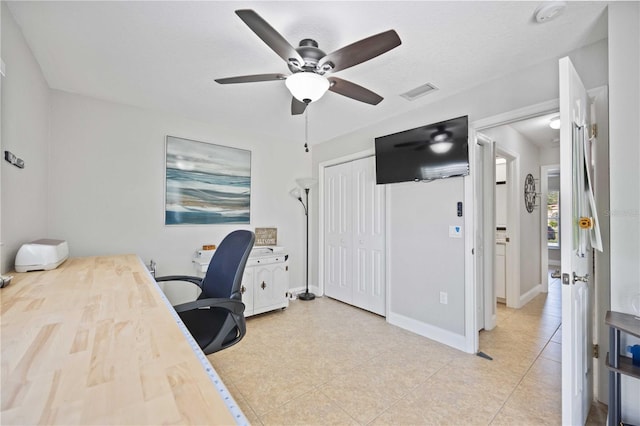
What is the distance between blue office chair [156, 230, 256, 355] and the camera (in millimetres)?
1435

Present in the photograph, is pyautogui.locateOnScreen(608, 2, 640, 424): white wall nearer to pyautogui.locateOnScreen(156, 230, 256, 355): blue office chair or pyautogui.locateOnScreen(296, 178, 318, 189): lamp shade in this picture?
pyautogui.locateOnScreen(156, 230, 256, 355): blue office chair

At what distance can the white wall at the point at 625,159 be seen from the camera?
4.70ft

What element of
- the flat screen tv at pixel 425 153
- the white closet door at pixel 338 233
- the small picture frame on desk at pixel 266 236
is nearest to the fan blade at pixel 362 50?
the flat screen tv at pixel 425 153

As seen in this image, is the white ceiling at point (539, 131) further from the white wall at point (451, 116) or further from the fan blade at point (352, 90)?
the fan blade at point (352, 90)

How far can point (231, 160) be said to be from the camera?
3.52 metres

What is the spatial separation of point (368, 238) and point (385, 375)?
1700mm

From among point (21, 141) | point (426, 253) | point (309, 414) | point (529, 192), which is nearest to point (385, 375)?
point (309, 414)

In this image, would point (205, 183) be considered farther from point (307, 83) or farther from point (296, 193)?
point (307, 83)

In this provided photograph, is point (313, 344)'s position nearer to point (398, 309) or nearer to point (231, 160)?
point (398, 309)

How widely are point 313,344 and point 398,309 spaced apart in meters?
1.08

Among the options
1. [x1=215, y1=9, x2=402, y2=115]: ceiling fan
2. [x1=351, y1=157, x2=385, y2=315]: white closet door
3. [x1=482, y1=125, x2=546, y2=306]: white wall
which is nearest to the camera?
[x1=215, y1=9, x2=402, y2=115]: ceiling fan

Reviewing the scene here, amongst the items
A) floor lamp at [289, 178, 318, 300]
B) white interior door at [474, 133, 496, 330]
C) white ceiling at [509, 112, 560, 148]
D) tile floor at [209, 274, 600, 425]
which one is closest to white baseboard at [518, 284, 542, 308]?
tile floor at [209, 274, 600, 425]

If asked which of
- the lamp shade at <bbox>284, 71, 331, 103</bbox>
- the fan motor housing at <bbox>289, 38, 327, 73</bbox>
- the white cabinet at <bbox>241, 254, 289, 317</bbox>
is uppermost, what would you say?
the fan motor housing at <bbox>289, 38, 327, 73</bbox>

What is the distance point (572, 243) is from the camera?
1404mm
